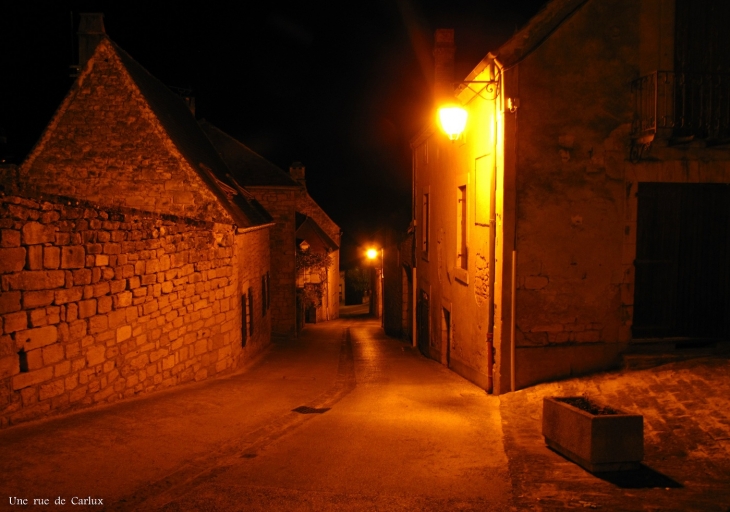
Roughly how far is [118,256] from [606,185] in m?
7.02

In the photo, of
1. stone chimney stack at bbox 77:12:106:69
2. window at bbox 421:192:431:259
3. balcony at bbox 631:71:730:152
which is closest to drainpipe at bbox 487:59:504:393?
balcony at bbox 631:71:730:152

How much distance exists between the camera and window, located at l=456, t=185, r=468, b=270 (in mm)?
11844

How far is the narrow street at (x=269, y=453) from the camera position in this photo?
15.9ft

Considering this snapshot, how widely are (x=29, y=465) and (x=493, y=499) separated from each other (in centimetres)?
396

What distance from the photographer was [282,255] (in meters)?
24.0

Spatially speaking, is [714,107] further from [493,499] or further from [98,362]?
[98,362]

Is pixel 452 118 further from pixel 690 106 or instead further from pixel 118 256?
pixel 118 256

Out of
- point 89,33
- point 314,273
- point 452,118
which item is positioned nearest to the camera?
point 452,118

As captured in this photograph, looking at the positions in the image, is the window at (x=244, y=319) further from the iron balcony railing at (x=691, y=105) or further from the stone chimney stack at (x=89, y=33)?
the iron balcony railing at (x=691, y=105)

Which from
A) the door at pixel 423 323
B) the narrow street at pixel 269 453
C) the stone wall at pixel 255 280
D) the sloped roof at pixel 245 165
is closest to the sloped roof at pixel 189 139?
the stone wall at pixel 255 280

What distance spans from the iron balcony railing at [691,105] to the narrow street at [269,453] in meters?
4.77

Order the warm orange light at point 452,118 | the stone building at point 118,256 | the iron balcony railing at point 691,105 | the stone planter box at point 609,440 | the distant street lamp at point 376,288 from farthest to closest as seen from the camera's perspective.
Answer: the distant street lamp at point 376,288
the warm orange light at point 452,118
the iron balcony railing at point 691,105
the stone building at point 118,256
the stone planter box at point 609,440

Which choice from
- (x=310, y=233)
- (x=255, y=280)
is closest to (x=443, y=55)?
(x=255, y=280)

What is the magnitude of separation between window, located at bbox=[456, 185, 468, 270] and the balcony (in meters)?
3.95
